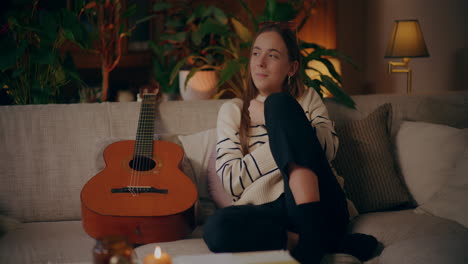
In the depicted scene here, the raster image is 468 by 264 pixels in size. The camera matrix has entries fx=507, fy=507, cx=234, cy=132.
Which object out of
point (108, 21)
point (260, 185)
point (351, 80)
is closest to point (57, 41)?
point (108, 21)

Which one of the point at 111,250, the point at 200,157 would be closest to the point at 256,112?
the point at 200,157

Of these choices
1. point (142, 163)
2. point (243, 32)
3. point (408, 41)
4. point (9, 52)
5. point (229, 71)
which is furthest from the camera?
point (408, 41)

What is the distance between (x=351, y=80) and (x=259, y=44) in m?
2.64

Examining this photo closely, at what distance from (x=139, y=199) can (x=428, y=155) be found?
1066 mm

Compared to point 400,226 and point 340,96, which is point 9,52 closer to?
point 340,96

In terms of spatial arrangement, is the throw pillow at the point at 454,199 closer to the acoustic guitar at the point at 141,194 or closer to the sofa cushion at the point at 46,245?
the acoustic guitar at the point at 141,194

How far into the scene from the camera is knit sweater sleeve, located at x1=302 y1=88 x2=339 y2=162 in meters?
1.69

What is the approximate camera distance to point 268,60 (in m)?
1.83

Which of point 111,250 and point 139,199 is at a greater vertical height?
point 111,250

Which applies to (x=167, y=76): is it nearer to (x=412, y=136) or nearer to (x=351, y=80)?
(x=412, y=136)

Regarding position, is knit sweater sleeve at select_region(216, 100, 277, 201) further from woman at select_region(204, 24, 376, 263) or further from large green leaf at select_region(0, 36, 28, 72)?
large green leaf at select_region(0, 36, 28, 72)

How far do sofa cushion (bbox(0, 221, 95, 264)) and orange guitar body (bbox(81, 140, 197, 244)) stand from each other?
7 centimetres

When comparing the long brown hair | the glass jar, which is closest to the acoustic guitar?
the long brown hair

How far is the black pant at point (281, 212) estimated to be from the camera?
140 centimetres
